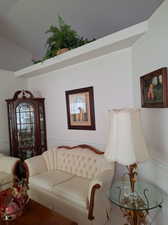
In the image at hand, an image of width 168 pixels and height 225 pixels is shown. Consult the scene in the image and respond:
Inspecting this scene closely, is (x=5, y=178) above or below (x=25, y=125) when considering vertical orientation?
below

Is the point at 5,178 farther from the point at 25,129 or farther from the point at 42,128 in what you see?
the point at 42,128

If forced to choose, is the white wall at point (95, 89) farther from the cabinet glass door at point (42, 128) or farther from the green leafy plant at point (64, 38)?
the green leafy plant at point (64, 38)

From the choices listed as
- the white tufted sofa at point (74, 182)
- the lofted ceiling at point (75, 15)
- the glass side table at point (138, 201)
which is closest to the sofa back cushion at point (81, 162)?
the white tufted sofa at point (74, 182)

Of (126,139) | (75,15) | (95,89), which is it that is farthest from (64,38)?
(126,139)

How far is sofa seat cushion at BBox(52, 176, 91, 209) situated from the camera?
2230 millimetres

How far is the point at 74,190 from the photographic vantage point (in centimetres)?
239

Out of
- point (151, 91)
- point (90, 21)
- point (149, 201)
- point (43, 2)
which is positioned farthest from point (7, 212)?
point (43, 2)

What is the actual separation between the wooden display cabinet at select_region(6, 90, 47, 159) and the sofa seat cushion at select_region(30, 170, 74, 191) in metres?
1.05

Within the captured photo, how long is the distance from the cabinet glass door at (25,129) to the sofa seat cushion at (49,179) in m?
1.07

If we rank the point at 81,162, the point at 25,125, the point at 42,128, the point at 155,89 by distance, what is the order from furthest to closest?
the point at 42,128
the point at 25,125
the point at 81,162
the point at 155,89

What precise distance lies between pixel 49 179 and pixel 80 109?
136 centimetres

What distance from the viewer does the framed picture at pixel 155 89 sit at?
164 centimetres

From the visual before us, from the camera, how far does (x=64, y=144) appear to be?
149 inches

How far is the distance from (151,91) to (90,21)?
1803mm
